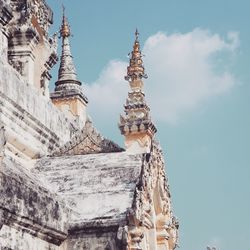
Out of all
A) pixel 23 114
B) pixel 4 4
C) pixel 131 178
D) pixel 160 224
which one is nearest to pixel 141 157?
pixel 131 178

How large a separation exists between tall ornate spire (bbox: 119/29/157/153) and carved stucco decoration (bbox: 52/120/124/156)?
37.9 inches

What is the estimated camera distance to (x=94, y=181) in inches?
424

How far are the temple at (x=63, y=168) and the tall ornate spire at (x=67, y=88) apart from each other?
457cm

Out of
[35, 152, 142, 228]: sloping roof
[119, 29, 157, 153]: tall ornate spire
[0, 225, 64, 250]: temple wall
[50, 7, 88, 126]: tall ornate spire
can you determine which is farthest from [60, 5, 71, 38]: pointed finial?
[0, 225, 64, 250]: temple wall

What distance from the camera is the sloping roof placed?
9.93m

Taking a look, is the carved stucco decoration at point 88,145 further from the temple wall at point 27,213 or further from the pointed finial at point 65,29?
the pointed finial at point 65,29

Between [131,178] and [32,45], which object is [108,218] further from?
[32,45]

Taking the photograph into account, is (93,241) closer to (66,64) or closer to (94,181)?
(94,181)

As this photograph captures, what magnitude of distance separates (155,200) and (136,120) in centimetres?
230

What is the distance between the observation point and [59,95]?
2266 centimetres

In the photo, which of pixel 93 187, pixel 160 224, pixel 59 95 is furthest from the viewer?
pixel 59 95

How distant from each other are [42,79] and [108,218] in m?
7.62

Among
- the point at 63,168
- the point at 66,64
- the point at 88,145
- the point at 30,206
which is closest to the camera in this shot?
the point at 30,206

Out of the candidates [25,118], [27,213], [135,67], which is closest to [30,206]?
[27,213]
